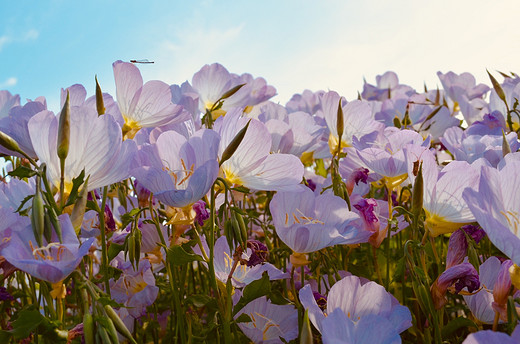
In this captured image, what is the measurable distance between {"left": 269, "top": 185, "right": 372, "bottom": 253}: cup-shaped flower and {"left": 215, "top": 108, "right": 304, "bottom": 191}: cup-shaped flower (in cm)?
4

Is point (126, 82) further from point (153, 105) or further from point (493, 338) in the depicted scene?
point (493, 338)

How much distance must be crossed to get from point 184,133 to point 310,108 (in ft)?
6.11

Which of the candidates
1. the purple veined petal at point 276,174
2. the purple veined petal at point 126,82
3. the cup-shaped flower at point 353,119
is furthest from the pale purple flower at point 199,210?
the cup-shaped flower at point 353,119

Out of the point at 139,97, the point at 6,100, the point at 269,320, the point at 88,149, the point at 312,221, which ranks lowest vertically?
the point at 269,320

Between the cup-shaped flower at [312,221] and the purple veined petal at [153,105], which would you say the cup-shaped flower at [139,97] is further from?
the cup-shaped flower at [312,221]

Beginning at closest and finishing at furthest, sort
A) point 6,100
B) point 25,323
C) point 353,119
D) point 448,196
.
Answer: point 25,323 → point 448,196 → point 353,119 → point 6,100

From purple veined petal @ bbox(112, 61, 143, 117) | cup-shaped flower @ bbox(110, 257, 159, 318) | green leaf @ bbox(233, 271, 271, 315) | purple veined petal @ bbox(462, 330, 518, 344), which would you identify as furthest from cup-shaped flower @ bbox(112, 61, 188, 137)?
purple veined petal @ bbox(462, 330, 518, 344)

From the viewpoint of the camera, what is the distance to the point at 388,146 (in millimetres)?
1276

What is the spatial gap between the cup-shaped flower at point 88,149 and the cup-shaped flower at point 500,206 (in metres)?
0.55

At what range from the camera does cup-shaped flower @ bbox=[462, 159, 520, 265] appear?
674mm

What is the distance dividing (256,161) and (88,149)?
12.4 inches

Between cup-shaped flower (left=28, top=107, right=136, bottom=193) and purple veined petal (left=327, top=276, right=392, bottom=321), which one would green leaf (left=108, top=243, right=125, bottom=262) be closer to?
cup-shaped flower (left=28, top=107, right=136, bottom=193)

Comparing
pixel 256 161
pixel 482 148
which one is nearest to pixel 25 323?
pixel 256 161

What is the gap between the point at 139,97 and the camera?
1.19 metres
